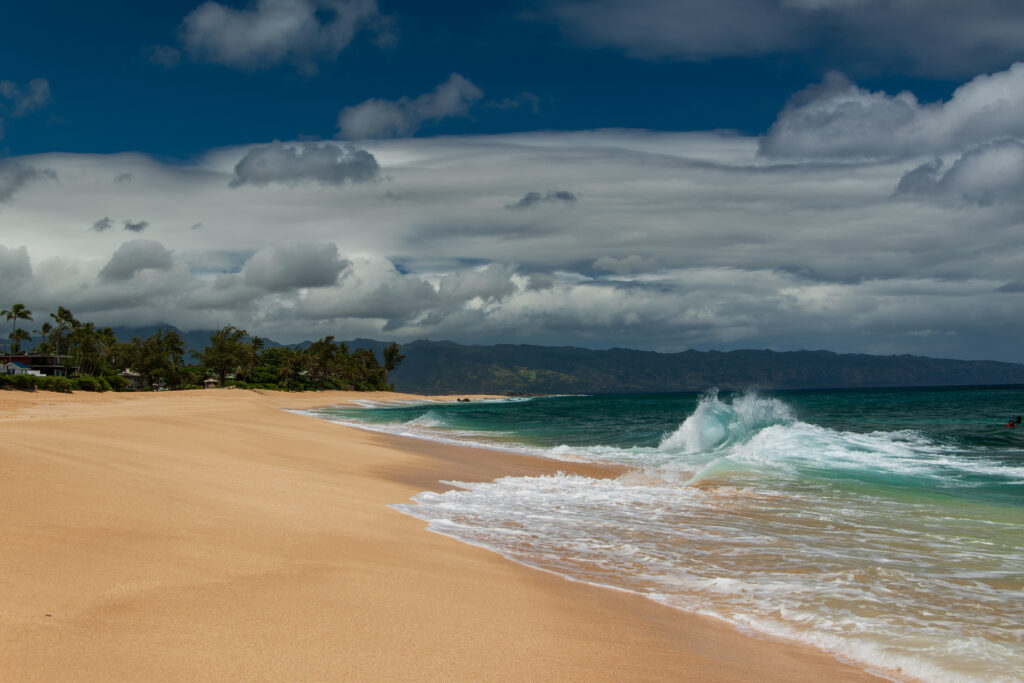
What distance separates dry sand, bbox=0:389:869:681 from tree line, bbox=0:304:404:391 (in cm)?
7843

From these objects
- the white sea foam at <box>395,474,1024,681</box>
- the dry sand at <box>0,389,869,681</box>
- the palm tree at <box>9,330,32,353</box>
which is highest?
the palm tree at <box>9,330,32,353</box>

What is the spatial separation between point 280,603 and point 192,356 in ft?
415

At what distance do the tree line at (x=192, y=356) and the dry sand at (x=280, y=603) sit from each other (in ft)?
257

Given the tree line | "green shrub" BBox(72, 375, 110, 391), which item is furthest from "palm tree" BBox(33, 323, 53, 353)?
"green shrub" BBox(72, 375, 110, 391)

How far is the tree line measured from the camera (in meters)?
95.9

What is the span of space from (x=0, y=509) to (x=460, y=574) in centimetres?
395

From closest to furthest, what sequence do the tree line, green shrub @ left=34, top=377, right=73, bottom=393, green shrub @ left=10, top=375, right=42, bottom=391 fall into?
green shrub @ left=10, top=375, right=42, bottom=391, green shrub @ left=34, top=377, right=73, bottom=393, the tree line

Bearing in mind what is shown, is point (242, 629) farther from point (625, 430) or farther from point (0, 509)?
point (625, 430)

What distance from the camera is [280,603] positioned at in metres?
4.59

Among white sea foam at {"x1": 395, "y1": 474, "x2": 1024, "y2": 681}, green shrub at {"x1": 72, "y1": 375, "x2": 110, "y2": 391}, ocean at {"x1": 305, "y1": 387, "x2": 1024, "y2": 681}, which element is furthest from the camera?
green shrub at {"x1": 72, "y1": 375, "x2": 110, "y2": 391}

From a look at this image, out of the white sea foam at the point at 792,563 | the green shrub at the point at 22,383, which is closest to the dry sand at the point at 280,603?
the white sea foam at the point at 792,563

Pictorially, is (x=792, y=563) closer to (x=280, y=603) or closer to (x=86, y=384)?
(x=280, y=603)

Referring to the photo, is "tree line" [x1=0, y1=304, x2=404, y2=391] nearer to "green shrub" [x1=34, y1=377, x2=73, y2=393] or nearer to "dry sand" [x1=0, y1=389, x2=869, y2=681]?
"green shrub" [x1=34, y1=377, x2=73, y2=393]

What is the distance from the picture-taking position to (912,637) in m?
5.49
